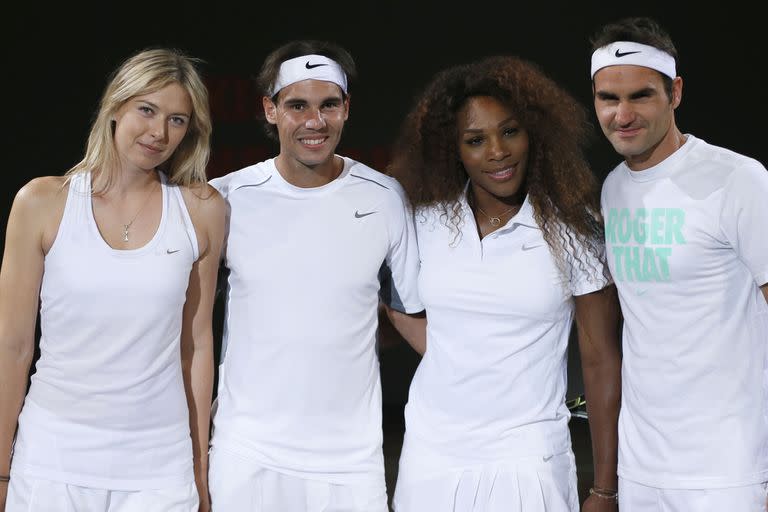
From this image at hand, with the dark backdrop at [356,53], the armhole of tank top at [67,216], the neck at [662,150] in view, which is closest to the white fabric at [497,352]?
the neck at [662,150]

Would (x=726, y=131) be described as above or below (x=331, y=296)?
above

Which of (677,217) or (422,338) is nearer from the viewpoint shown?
(677,217)

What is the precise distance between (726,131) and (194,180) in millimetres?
4523

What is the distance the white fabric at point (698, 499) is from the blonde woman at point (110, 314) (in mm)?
1039

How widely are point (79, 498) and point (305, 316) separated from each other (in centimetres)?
66

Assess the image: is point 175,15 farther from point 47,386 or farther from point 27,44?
point 47,386

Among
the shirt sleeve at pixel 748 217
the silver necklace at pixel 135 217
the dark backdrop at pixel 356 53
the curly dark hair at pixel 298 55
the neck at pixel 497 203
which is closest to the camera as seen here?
the shirt sleeve at pixel 748 217

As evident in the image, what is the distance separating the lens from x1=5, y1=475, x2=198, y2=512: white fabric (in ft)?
7.22

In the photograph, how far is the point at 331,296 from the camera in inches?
96.3

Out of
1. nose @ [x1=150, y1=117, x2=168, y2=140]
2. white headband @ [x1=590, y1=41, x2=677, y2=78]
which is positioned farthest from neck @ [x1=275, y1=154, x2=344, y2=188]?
white headband @ [x1=590, y1=41, x2=677, y2=78]

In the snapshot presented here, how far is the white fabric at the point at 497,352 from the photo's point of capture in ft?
7.65

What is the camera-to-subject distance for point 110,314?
7.21 ft

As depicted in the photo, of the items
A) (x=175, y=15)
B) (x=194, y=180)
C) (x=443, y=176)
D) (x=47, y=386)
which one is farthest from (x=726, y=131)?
(x=47, y=386)

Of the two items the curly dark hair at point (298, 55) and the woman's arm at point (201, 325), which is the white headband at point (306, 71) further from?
the woman's arm at point (201, 325)
